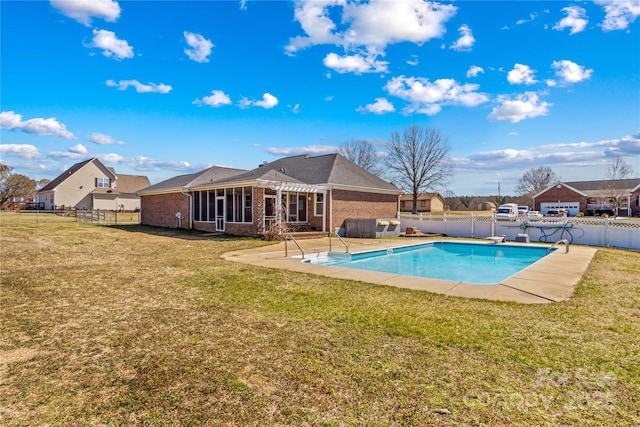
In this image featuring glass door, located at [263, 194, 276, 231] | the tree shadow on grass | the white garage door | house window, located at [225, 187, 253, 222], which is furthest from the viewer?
the white garage door

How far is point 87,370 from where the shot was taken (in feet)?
11.0

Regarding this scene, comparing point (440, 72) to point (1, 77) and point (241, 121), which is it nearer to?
point (241, 121)

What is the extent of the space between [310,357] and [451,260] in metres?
10.9

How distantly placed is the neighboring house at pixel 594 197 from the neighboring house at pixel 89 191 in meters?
57.1

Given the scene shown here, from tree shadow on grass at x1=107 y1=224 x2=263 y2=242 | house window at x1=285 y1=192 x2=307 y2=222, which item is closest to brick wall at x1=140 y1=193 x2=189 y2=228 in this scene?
tree shadow on grass at x1=107 y1=224 x2=263 y2=242

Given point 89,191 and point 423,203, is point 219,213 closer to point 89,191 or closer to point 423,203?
point 89,191

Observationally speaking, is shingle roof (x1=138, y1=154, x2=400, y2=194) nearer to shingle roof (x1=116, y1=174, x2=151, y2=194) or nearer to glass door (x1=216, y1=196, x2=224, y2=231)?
glass door (x1=216, y1=196, x2=224, y2=231)

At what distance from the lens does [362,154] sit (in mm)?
50188

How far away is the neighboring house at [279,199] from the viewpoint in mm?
18172

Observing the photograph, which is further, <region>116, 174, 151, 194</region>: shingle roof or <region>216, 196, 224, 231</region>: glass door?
<region>116, 174, 151, 194</region>: shingle roof

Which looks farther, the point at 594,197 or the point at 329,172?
the point at 594,197

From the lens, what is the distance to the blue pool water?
10.4 metres

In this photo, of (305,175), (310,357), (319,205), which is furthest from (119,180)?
(310,357)

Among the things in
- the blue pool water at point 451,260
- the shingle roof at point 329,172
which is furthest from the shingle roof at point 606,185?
the blue pool water at point 451,260
